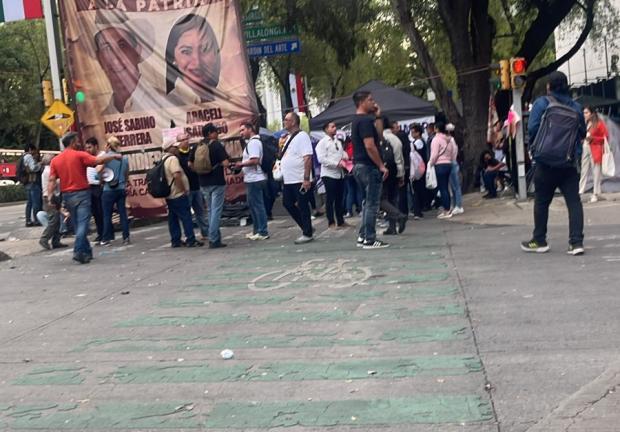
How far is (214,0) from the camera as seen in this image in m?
15.0

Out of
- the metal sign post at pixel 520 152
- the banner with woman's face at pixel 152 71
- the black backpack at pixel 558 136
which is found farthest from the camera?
the metal sign post at pixel 520 152

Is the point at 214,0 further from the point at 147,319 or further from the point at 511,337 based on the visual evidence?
the point at 511,337

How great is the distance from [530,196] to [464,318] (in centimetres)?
1070

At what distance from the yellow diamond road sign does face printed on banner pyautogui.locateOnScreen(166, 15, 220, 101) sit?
268 centimetres

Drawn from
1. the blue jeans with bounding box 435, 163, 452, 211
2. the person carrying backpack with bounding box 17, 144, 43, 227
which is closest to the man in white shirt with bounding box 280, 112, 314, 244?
the blue jeans with bounding box 435, 163, 452, 211

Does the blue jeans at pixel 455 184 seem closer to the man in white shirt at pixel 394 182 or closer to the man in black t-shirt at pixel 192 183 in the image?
the man in white shirt at pixel 394 182

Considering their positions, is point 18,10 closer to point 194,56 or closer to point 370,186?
point 194,56

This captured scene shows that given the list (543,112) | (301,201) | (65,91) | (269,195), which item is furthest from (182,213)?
(65,91)

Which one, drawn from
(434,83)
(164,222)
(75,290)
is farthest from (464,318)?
(434,83)

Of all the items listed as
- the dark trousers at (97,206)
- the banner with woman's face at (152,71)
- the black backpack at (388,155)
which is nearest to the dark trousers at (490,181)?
the banner with woman's face at (152,71)

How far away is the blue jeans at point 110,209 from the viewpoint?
13.8 meters

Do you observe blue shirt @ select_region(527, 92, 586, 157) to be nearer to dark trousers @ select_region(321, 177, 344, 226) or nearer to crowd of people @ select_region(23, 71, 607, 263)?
crowd of people @ select_region(23, 71, 607, 263)

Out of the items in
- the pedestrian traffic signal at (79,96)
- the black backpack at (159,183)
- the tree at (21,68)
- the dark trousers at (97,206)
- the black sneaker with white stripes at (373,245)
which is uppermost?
the tree at (21,68)

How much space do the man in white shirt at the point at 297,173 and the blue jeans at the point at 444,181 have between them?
3.28m
